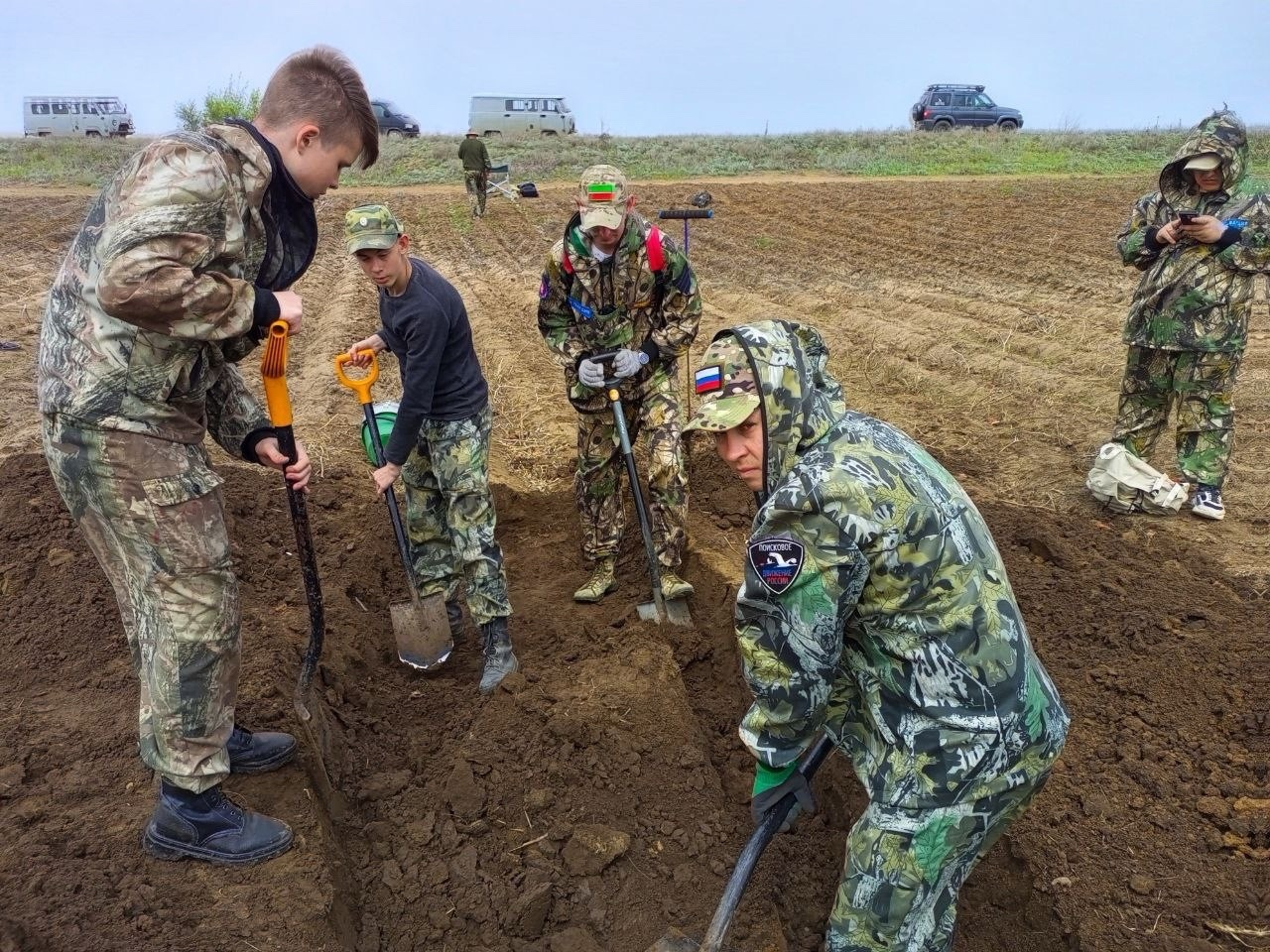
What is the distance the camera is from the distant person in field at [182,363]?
102 inches

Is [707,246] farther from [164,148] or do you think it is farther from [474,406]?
[164,148]

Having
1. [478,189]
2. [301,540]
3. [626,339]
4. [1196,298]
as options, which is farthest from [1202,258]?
[478,189]

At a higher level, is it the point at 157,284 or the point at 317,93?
the point at 317,93

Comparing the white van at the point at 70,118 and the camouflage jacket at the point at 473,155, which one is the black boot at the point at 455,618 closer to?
the camouflage jacket at the point at 473,155

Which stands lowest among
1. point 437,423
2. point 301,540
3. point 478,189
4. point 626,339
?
point 301,540

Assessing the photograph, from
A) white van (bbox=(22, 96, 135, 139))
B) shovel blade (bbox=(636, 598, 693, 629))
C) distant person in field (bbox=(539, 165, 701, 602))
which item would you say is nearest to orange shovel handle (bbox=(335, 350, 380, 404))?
distant person in field (bbox=(539, 165, 701, 602))

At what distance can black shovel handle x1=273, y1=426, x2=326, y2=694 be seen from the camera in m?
3.49

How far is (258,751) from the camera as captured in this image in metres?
3.61

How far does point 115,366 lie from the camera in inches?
107

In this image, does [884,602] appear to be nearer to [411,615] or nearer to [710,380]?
[710,380]

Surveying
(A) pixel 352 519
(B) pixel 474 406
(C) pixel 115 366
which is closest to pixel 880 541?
(C) pixel 115 366

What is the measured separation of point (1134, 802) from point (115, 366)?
3.96 meters

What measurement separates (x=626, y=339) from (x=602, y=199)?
2.68ft

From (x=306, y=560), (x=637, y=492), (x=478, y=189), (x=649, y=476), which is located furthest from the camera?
(x=478, y=189)
